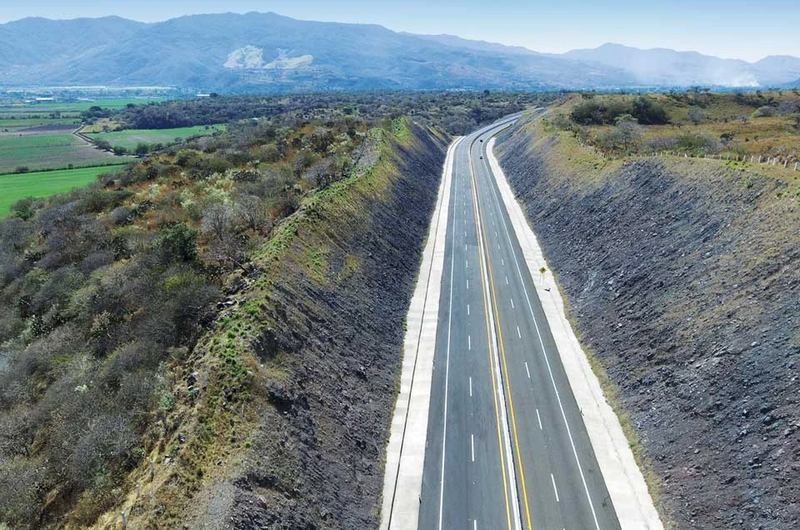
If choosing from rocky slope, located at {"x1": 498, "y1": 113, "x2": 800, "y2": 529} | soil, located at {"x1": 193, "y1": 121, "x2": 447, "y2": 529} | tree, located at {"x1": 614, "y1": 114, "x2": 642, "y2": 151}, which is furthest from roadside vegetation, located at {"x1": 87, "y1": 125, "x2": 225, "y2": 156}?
rocky slope, located at {"x1": 498, "y1": 113, "x2": 800, "y2": 529}

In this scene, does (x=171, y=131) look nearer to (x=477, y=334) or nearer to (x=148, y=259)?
(x=148, y=259)

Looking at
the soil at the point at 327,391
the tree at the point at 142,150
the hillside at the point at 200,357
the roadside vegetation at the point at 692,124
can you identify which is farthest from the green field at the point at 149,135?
the roadside vegetation at the point at 692,124

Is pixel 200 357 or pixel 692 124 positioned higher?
pixel 692 124

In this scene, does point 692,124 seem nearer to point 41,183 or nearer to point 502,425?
point 502,425

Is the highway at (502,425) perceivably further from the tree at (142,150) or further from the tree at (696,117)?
the tree at (142,150)

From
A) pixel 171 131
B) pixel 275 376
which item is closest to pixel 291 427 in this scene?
pixel 275 376

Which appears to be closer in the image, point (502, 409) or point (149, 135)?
point (502, 409)

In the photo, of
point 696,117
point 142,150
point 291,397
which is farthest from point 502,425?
point 142,150
